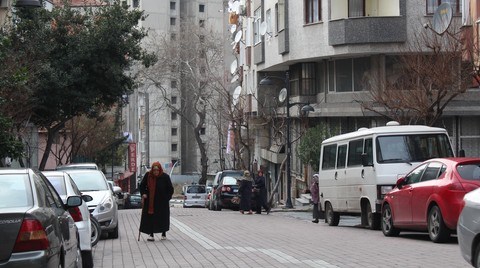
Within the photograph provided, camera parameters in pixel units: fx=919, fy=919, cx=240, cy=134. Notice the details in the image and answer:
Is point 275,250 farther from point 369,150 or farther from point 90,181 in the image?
point 90,181

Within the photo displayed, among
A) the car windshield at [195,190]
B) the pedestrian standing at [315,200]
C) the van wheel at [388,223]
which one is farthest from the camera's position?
the car windshield at [195,190]

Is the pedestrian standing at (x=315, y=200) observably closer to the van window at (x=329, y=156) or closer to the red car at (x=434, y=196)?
the van window at (x=329, y=156)

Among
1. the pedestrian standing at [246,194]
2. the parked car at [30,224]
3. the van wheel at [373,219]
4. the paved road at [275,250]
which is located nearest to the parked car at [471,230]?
the paved road at [275,250]

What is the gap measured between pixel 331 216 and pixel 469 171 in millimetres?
9838

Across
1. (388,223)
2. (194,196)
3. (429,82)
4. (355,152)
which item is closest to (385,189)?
(388,223)

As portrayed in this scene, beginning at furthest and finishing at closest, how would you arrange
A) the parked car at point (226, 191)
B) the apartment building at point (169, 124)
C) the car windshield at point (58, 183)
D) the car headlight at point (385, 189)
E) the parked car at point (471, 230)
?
the apartment building at point (169, 124)
the parked car at point (226, 191)
the car headlight at point (385, 189)
the car windshield at point (58, 183)
the parked car at point (471, 230)

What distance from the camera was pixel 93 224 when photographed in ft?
55.8

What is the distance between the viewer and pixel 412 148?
22.4 metres

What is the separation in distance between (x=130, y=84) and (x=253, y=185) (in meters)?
6.28

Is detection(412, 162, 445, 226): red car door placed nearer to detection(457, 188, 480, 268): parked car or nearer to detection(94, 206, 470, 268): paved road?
detection(94, 206, 470, 268): paved road

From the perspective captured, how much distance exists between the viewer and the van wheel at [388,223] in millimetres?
20422

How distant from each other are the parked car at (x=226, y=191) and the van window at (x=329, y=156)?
603 inches

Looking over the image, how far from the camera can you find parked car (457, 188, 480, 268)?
10.7 m

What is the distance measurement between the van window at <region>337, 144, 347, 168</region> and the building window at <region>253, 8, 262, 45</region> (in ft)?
92.7
